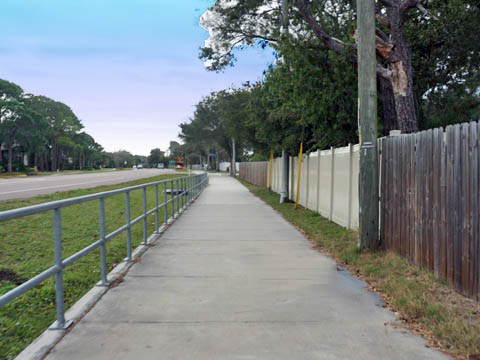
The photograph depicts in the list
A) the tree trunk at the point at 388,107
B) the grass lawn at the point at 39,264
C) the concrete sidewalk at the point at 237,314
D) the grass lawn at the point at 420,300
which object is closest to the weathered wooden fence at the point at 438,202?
the grass lawn at the point at 420,300

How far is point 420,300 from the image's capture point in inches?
169

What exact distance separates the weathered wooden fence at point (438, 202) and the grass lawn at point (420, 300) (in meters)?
0.20

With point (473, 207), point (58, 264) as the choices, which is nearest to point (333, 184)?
point (473, 207)

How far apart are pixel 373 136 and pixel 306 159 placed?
7.18 meters

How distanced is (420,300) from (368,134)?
3176 mm

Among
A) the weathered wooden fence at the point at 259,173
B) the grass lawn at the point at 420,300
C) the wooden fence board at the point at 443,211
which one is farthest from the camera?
the weathered wooden fence at the point at 259,173

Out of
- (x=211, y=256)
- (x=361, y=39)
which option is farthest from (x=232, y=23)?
(x=211, y=256)

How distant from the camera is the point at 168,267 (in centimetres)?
605

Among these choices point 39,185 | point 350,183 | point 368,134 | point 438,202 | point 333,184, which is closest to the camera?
point 438,202

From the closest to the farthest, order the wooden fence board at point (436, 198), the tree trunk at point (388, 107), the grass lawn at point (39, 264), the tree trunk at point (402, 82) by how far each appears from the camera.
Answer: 1. the grass lawn at point (39, 264)
2. the wooden fence board at point (436, 198)
3. the tree trunk at point (402, 82)
4. the tree trunk at point (388, 107)

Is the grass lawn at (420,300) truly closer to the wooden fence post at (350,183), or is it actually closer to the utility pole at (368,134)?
the utility pole at (368,134)

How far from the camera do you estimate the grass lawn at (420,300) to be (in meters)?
3.45

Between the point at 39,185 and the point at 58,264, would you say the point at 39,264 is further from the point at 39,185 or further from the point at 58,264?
the point at 39,185

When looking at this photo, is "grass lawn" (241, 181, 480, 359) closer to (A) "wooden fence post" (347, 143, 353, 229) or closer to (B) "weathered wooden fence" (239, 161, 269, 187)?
(A) "wooden fence post" (347, 143, 353, 229)
